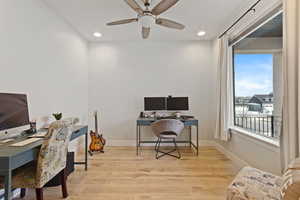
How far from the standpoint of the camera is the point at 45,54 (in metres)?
2.98

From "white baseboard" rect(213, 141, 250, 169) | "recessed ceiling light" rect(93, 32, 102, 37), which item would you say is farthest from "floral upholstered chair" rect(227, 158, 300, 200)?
"recessed ceiling light" rect(93, 32, 102, 37)

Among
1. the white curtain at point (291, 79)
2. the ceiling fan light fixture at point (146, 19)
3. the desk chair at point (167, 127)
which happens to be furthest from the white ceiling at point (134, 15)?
the desk chair at point (167, 127)

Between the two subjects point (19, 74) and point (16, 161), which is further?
point (19, 74)

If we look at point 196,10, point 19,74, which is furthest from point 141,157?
point 196,10

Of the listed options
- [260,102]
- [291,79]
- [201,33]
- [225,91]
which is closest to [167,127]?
[225,91]

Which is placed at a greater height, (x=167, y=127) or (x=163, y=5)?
(x=163, y=5)

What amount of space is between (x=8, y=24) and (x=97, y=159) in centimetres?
255

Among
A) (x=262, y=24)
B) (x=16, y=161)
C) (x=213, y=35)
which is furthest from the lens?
(x=213, y=35)

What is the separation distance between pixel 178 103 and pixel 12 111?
10.5 ft

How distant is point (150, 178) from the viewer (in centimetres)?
285

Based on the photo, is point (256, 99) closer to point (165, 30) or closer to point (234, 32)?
point (234, 32)

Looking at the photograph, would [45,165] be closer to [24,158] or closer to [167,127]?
[24,158]

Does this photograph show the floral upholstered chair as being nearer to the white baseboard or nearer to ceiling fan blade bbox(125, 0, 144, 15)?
the white baseboard

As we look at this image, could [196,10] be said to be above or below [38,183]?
above
